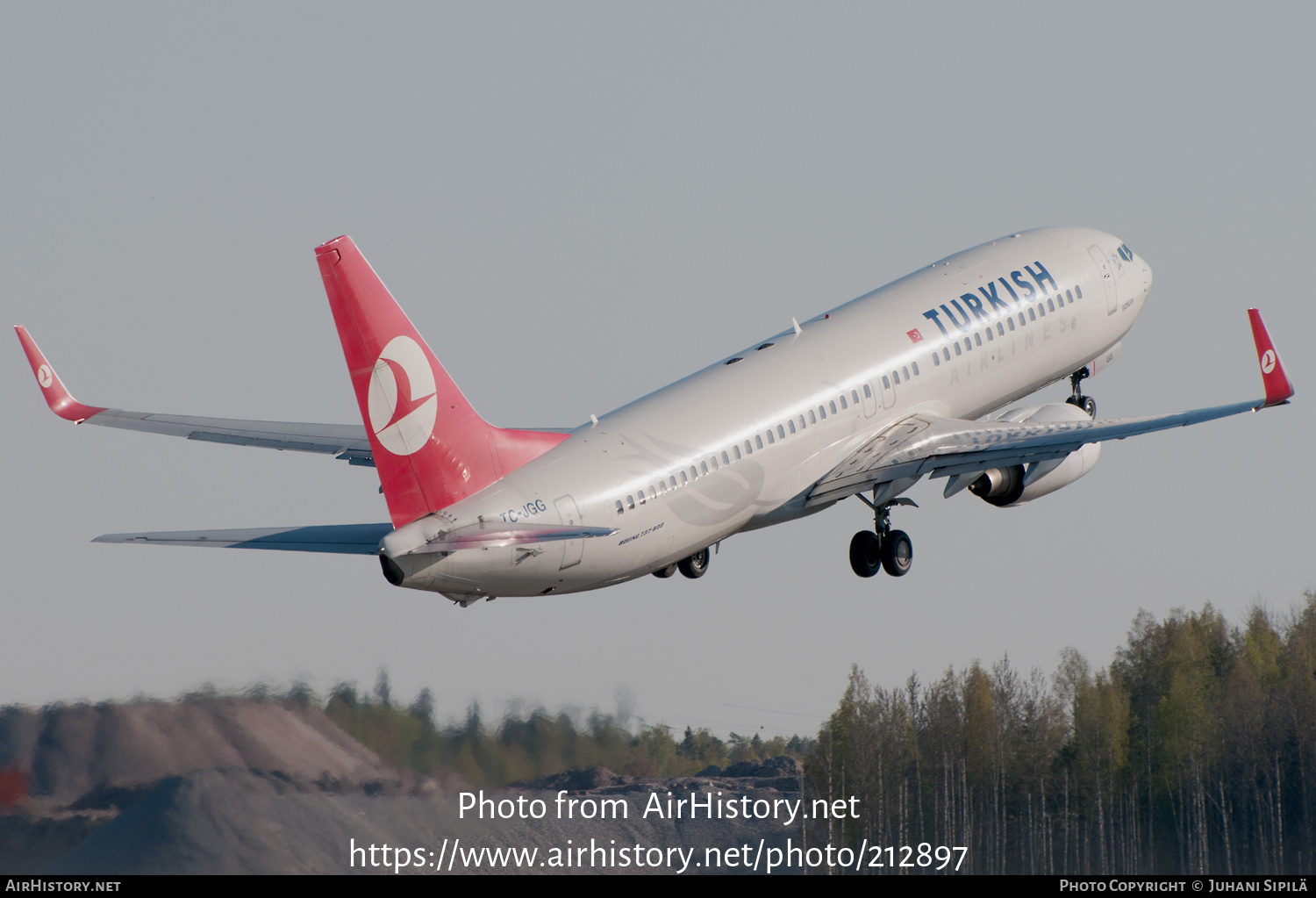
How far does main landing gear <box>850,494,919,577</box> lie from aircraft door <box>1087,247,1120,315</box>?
11.1m

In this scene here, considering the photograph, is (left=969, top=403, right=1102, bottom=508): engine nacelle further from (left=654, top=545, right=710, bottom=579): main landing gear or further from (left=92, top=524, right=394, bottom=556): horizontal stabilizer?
(left=92, top=524, right=394, bottom=556): horizontal stabilizer

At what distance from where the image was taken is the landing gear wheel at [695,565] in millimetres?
46812

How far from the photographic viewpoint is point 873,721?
201ft

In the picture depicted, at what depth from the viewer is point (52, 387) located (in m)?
44.7

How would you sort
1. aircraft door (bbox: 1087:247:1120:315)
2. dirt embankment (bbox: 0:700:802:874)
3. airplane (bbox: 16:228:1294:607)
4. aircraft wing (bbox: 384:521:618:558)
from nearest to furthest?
aircraft wing (bbox: 384:521:618:558), airplane (bbox: 16:228:1294:607), dirt embankment (bbox: 0:700:802:874), aircraft door (bbox: 1087:247:1120:315)

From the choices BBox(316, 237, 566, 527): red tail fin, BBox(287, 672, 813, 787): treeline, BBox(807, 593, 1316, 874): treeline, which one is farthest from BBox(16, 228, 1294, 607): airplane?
BBox(807, 593, 1316, 874): treeline

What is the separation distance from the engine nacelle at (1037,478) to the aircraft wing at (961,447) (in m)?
0.93

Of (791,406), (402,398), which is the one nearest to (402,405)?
(402,398)

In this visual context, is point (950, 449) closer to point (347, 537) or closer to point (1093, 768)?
point (347, 537)

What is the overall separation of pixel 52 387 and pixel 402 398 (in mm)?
13683

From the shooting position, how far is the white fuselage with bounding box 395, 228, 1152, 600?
37094 millimetres

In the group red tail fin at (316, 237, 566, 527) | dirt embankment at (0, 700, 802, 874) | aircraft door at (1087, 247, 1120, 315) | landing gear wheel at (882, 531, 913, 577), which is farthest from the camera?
aircraft door at (1087, 247, 1120, 315)

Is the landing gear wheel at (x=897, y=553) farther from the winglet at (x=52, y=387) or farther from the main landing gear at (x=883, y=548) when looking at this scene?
the winglet at (x=52, y=387)

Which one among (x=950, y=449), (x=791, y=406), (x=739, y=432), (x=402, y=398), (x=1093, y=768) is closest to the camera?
(x=402, y=398)
